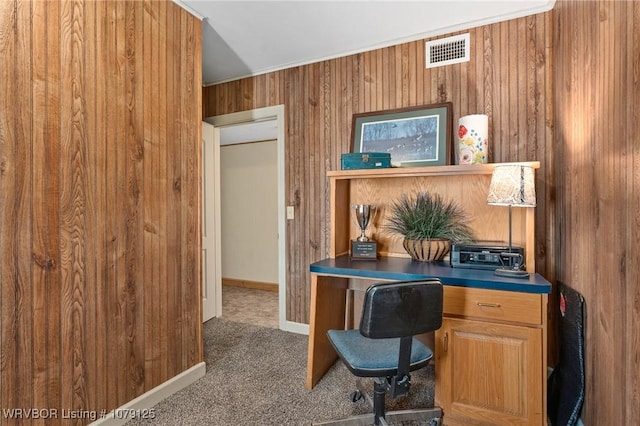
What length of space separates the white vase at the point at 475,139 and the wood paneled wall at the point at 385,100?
246mm

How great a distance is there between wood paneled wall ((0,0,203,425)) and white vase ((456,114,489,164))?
6.11 ft

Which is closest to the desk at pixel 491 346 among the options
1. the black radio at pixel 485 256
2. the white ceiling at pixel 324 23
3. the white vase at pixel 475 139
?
the black radio at pixel 485 256

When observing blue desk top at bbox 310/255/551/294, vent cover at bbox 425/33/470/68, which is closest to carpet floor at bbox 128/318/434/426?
blue desk top at bbox 310/255/551/294

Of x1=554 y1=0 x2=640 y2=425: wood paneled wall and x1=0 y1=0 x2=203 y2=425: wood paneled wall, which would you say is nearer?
x1=554 y1=0 x2=640 y2=425: wood paneled wall

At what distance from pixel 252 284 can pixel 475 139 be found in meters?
3.74

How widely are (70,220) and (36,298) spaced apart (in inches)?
14.5

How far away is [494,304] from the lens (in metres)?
1.75

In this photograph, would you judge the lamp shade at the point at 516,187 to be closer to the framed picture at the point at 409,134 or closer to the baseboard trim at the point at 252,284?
the framed picture at the point at 409,134

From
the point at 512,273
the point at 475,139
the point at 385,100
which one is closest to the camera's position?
the point at 512,273

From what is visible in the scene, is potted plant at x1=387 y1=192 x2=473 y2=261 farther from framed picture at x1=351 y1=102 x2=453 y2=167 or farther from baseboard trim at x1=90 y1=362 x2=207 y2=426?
baseboard trim at x1=90 y1=362 x2=207 y2=426

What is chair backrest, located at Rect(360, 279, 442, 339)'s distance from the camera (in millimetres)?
1442

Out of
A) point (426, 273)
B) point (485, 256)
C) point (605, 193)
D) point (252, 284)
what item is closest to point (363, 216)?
point (426, 273)

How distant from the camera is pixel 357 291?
9.06 ft

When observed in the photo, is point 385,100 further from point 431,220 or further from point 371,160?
point 431,220
